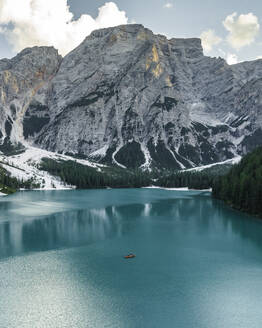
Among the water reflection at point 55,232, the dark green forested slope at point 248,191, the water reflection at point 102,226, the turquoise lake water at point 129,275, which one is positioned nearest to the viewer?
the turquoise lake water at point 129,275

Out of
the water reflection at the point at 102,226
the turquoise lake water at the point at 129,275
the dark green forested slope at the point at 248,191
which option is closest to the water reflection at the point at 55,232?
the water reflection at the point at 102,226

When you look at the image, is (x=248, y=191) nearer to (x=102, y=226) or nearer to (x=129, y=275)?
(x=102, y=226)

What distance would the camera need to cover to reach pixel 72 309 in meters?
32.8

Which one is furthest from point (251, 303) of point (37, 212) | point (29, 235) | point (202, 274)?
point (37, 212)

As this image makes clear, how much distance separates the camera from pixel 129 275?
1709 inches

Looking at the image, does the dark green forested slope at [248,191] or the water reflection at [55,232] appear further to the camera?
the dark green forested slope at [248,191]

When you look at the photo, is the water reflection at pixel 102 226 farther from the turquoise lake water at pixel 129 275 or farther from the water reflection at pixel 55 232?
the turquoise lake water at pixel 129 275

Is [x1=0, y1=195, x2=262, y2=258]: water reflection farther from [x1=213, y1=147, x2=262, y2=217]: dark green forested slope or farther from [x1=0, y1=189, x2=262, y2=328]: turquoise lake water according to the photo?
[x1=213, y1=147, x2=262, y2=217]: dark green forested slope

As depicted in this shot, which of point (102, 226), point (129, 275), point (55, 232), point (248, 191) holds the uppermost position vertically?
point (248, 191)

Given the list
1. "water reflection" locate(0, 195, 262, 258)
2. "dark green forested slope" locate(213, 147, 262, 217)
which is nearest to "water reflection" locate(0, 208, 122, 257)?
"water reflection" locate(0, 195, 262, 258)

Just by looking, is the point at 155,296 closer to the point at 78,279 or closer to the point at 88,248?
the point at 78,279

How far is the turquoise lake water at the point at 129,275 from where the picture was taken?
31.6 m

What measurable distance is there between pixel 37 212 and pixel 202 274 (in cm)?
7112

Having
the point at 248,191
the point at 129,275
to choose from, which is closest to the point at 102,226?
the point at 129,275
